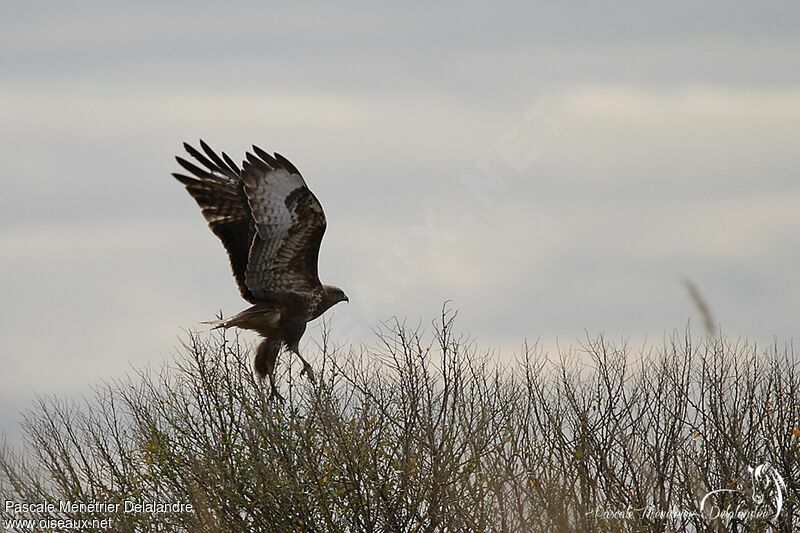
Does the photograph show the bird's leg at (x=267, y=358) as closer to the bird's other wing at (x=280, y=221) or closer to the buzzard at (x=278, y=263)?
the buzzard at (x=278, y=263)

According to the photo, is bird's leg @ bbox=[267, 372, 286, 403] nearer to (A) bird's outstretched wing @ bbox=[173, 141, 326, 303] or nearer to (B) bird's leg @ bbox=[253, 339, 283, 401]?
(B) bird's leg @ bbox=[253, 339, 283, 401]

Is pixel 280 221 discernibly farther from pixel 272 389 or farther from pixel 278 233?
pixel 272 389

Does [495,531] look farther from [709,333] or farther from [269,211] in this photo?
[709,333]

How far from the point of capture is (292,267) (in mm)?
12398

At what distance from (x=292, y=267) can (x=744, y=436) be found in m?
7.79

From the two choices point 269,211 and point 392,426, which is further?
point 392,426

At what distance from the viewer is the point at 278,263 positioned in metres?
12.4

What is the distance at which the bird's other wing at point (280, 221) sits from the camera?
12.0 metres

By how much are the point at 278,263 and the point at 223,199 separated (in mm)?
2209

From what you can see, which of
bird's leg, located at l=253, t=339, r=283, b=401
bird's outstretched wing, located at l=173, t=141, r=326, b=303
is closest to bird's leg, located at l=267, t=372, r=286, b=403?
bird's leg, located at l=253, t=339, r=283, b=401

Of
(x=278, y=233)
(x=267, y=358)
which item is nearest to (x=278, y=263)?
(x=278, y=233)

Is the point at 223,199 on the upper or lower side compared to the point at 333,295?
upper

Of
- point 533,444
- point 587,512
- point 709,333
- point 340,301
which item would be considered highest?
point 340,301

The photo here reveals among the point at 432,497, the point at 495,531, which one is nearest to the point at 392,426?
the point at 432,497
